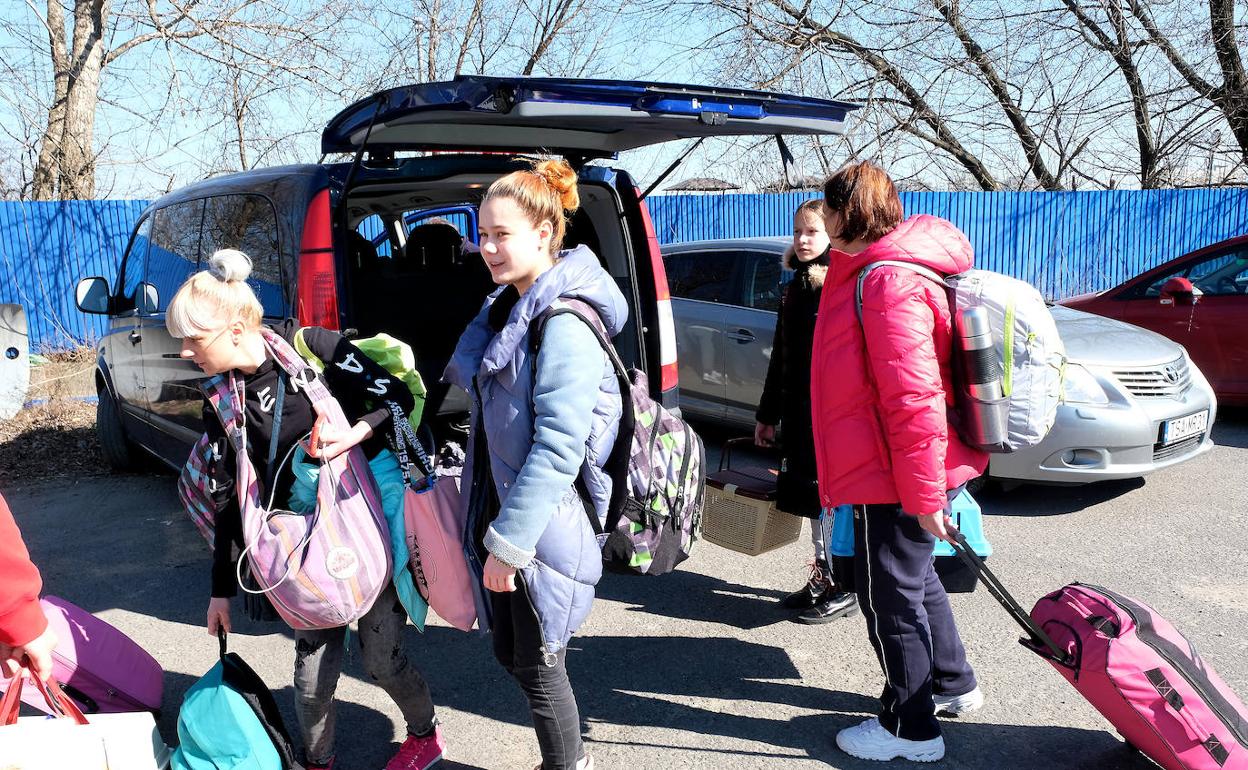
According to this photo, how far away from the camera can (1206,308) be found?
710cm

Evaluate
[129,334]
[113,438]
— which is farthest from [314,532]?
[113,438]

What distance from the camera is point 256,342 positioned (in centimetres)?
255

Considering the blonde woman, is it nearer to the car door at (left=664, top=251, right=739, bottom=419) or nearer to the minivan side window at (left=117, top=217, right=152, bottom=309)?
the minivan side window at (left=117, top=217, right=152, bottom=309)

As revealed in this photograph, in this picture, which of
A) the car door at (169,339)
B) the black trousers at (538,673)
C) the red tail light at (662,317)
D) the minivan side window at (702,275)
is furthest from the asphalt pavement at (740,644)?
the minivan side window at (702,275)

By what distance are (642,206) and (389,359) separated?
180cm

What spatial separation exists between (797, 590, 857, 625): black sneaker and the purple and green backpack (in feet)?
4.84

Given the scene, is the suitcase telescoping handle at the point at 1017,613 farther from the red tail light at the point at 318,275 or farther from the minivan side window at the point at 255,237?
the minivan side window at the point at 255,237

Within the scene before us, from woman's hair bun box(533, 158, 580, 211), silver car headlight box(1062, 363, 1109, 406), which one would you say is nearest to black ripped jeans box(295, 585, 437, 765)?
woman's hair bun box(533, 158, 580, 211)

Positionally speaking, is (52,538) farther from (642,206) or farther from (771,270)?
(771,270)

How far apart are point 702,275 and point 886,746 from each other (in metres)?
4.55

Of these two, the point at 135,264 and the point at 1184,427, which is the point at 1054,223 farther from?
A: the point at 135,264

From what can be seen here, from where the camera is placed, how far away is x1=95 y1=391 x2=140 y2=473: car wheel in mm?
6348

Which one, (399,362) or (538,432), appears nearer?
(538,432)

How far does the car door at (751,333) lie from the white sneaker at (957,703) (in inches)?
132
